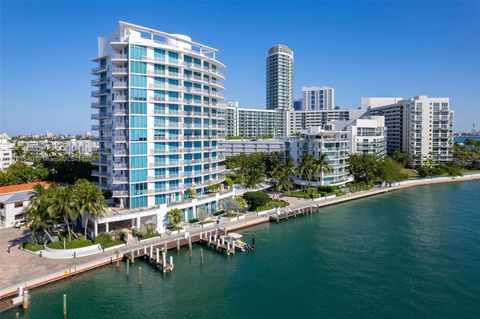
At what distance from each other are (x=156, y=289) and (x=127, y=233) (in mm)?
16365

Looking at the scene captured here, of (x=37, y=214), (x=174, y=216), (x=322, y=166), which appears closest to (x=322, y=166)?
(x=322, y=166)

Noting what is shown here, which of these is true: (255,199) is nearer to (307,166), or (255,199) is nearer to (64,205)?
(307,166)

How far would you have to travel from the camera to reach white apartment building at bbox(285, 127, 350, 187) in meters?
97.1

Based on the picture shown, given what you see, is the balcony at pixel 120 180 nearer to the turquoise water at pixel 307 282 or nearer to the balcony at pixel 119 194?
the balcony at pixel 119 194

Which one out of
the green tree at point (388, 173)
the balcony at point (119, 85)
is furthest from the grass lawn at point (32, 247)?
the green tree at point (388, 173)

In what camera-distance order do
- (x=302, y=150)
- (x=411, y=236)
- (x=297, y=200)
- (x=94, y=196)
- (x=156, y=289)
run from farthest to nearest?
(x=302, y=150), (x=297, y=200), (x=411, y=236), (x=94, y=196), (x=156, y=289)

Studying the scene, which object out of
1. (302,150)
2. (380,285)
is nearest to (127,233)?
(380,285)

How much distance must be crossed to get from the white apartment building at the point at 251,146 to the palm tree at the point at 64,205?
9583cm

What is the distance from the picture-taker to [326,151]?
9719 centimetres

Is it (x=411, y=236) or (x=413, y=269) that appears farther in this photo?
(x=411, y=236)

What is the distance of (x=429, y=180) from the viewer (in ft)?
396

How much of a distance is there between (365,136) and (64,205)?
11548 cm

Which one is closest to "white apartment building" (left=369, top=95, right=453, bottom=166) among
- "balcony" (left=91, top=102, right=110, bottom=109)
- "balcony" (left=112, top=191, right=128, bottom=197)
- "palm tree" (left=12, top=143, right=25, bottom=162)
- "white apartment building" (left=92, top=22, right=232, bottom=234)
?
"white apartment building" (left=92, top=22, right=232, bottom=234)

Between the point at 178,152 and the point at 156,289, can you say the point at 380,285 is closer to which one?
the point at 156,289
